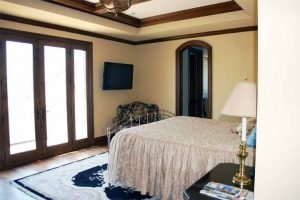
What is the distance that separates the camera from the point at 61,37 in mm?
4633

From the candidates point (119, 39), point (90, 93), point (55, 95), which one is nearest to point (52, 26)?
point (55, 95)

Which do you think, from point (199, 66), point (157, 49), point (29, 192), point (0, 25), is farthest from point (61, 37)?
point (199, 66)

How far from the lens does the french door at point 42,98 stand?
13.1 ft

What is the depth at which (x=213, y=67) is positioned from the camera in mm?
5133

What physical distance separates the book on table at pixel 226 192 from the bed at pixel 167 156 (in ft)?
2.70

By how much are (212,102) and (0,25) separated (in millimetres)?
4174

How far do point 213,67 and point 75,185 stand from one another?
11.7 feet

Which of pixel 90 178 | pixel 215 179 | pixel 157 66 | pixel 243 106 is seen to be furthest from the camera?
pixel 157 66

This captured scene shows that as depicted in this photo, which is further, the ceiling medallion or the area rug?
the area rug

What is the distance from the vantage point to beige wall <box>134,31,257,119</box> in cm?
471

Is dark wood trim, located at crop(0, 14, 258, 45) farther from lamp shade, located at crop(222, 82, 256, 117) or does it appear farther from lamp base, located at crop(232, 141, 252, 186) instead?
lamp base, located at crop(232, 141, 252, 186)

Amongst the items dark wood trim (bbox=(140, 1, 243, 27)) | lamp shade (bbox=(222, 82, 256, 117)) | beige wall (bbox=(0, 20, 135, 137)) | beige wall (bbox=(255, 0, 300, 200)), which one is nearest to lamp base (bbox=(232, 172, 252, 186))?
lamp shade (bbox=(222, 82, 256, 117))

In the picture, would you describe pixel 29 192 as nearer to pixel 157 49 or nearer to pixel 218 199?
pixel 218 199

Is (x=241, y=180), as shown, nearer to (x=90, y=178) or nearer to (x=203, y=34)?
(x=90, y=178)
